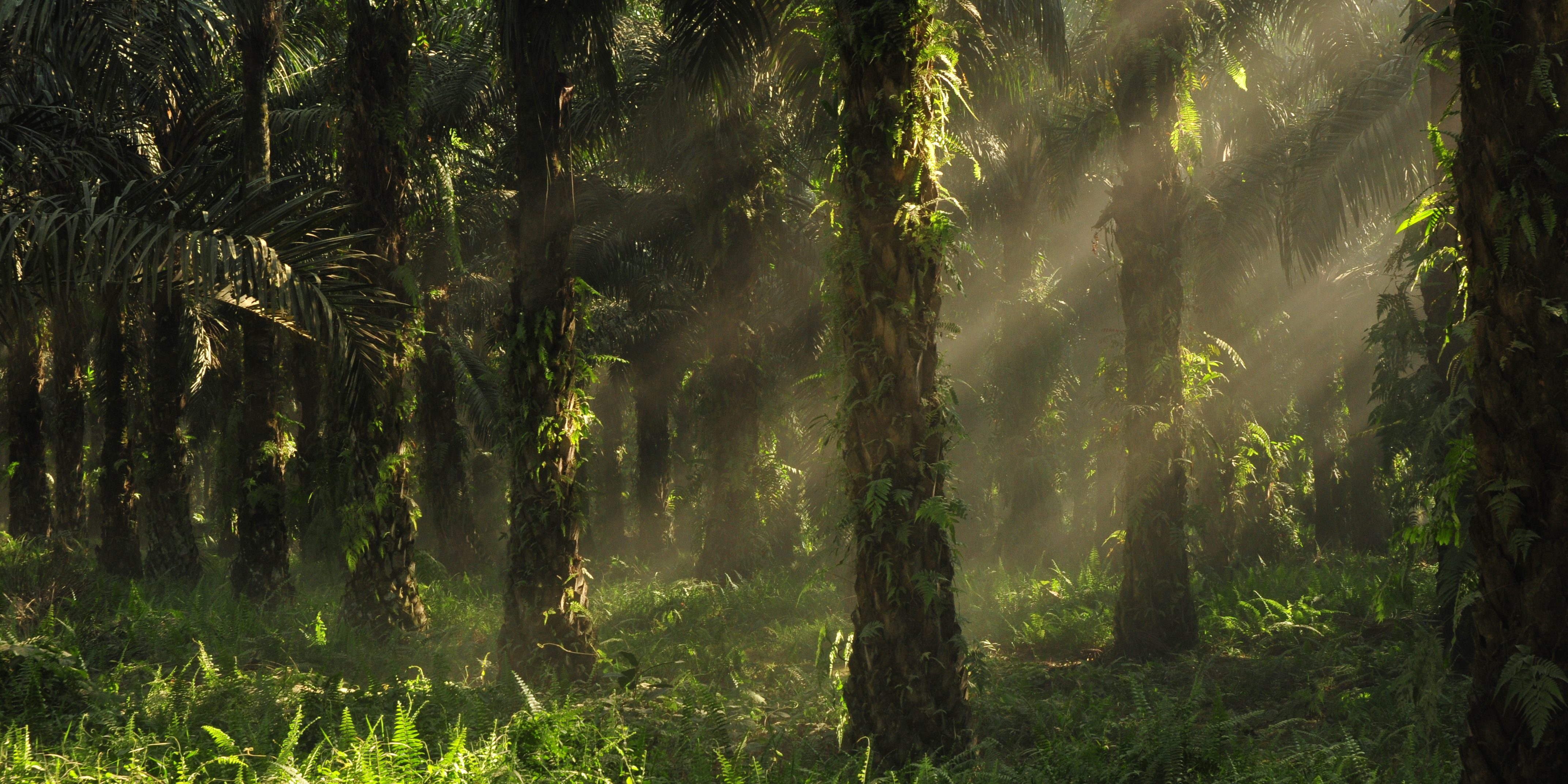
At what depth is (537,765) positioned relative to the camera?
5.06 m

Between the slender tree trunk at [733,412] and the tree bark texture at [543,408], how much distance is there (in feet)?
22.6

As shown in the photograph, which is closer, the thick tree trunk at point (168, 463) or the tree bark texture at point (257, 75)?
the tree bark texture at point (257, 75)

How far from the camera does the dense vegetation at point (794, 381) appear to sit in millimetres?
5230

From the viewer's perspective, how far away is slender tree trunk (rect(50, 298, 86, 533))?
1471 centimetres

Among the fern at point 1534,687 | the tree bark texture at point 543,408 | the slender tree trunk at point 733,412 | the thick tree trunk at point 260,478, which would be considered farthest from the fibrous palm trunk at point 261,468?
the fern at point 1534,687

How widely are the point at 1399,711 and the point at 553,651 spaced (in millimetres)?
6635

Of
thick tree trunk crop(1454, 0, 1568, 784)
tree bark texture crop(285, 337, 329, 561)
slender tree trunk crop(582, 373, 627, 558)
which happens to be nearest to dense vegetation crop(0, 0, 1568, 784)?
thick tree trunk crop(1454, 0, 1568, 784)

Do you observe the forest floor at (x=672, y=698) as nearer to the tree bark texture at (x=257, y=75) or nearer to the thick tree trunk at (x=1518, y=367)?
the thick tree trunk at (x=1518, y=367)

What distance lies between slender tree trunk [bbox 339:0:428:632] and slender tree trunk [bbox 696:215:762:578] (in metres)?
6.13

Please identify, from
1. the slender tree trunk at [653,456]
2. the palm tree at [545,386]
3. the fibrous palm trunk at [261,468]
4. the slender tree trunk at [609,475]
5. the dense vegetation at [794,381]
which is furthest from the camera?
the slender tree trunk at [609,475]

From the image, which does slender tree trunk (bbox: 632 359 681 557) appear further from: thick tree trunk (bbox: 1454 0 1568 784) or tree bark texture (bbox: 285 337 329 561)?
thick tree trunk (bbox: 1454 0 1568 784)

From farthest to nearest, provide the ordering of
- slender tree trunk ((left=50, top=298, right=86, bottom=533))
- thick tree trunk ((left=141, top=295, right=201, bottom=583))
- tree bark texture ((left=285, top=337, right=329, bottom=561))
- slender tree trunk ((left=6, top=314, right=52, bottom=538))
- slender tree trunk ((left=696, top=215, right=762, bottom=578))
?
slender tree trunk ((left=696, top=215, right=762, bottom=578)), slender tree trunk ((left=50, top=298, right=86, bottom=533)), slender tree trunk ((left=6, top=314, right=52, bottom=538)), thick tree trunk ((left=141, top=295, right=201, bottom=583)), tree bark texture ((left=285, top=337, right=329, bottom=561))

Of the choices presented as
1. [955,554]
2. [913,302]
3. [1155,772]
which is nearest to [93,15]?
[913,302]

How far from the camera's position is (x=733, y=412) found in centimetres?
1611
